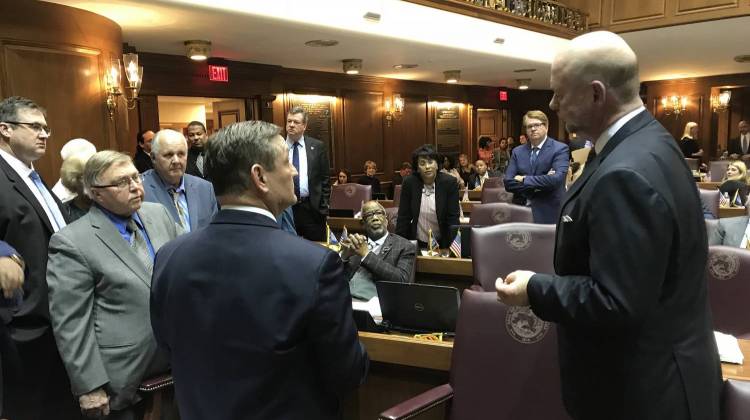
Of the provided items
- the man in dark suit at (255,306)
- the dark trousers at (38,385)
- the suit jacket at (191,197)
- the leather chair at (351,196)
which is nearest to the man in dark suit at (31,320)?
the dark trousers at (38,385)

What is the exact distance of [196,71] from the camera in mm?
7301

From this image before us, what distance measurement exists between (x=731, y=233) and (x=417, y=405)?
2.39 meters

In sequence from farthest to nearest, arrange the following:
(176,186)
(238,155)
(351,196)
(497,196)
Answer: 1. (351,196)
2. (497,196)
3. (176,186)
4. (238,155)

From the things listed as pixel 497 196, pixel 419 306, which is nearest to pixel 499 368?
pixel 419 306

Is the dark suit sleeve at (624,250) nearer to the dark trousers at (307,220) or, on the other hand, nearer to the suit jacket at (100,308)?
the suit jacket at (100,308)

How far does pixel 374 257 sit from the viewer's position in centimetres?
294

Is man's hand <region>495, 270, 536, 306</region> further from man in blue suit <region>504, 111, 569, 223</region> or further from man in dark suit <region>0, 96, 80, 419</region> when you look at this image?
man in blue suit <region>504, 111, 569, 223</region>

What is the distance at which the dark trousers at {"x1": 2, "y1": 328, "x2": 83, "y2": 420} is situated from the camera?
2.07 meters

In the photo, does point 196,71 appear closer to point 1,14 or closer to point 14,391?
point 1,14

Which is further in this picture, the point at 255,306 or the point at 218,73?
the point at 218,73

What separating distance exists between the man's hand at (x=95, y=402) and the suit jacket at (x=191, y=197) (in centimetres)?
104

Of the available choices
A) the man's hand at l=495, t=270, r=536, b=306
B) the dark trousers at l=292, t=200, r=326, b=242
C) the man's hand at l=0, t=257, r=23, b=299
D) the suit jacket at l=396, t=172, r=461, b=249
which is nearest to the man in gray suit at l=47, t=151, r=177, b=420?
the man's hand at l=0, t=257, r=23, b=299

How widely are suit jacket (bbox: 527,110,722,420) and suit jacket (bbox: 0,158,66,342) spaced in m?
1.83

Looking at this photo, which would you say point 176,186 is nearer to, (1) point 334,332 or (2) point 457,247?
(2) point 457,247
